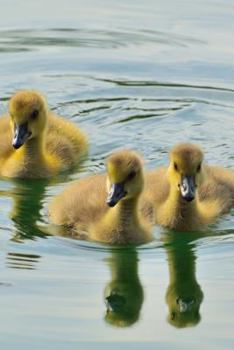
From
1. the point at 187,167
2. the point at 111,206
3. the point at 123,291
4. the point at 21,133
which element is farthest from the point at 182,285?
the point at 21,133

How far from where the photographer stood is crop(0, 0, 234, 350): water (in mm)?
6160

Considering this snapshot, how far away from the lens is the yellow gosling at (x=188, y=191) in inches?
280

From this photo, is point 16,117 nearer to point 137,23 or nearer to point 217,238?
point 217,238

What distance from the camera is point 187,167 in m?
7.10

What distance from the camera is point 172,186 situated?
23.9 ft

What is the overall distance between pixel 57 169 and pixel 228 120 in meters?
1.26

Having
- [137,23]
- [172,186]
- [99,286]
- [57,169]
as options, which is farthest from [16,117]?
[137,23]

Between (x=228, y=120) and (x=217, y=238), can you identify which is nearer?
(x=217, y=238)

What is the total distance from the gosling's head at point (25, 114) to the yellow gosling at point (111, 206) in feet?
2.62

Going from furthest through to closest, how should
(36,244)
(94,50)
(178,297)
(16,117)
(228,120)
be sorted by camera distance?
(94,50) → (228,120) → (16,117) → (36,244) → (178,297)

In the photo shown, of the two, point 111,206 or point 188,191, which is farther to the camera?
point 188,191

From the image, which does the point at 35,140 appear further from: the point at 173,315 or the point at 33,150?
the point at 173,315

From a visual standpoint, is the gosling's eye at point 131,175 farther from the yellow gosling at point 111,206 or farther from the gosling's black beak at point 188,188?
the gosling's black beak at point 188,188

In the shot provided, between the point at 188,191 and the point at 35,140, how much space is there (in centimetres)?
148
